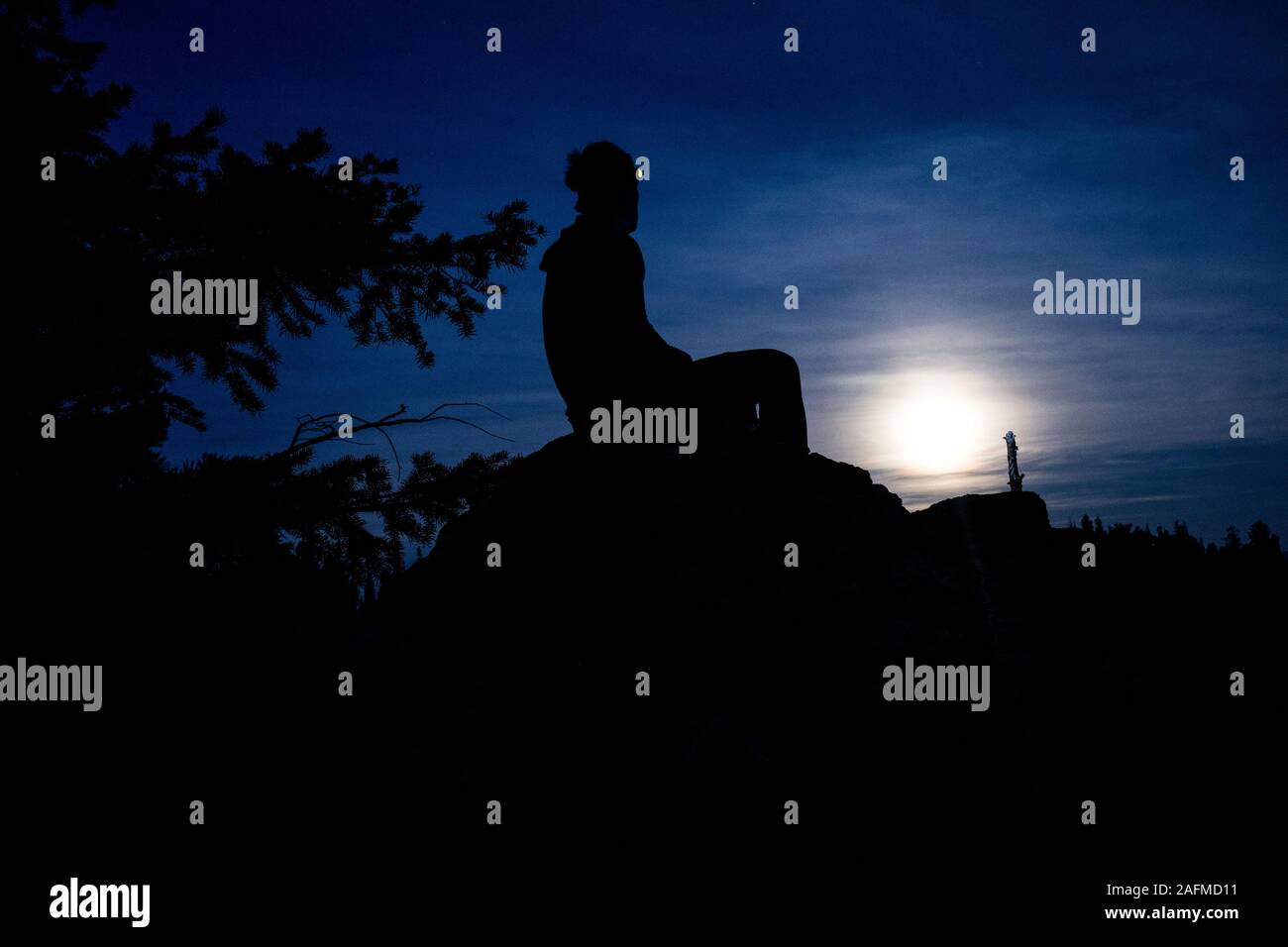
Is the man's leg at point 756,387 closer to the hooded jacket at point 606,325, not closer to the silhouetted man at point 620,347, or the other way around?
the silhouetted man at point 620,347

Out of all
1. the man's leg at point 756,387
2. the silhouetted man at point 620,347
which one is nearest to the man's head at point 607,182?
the silhouetted man at point 620,347

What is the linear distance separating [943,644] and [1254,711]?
2.23 metres

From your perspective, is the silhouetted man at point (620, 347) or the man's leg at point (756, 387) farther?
the man's leg at point (756, 387)

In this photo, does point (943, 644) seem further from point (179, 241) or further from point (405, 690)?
point (179, 241)

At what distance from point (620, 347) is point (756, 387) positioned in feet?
3.12

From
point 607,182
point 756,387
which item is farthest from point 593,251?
point 756,387

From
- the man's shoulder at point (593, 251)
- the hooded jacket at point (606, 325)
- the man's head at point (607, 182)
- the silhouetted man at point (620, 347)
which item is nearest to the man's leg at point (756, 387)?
the silhouetted man at point (620, 347)

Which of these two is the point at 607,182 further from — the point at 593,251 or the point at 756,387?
the point at 756,387

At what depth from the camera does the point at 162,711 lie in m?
4.73

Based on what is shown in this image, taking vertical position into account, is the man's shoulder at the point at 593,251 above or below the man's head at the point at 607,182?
below

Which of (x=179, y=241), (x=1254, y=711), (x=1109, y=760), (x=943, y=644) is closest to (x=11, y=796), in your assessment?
(x=179, y=241)

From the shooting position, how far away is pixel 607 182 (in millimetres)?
5734

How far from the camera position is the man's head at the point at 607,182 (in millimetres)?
5727

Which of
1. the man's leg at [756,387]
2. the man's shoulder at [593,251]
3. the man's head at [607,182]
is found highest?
the man's head at [607,182]
